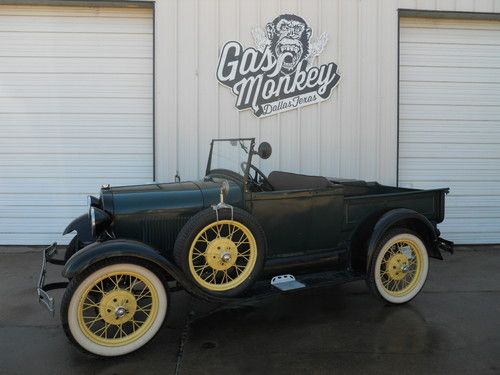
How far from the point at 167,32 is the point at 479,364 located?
535 cm

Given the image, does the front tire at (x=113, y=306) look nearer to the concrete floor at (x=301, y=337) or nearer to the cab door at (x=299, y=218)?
the concrete floor at (x=301, y=337)

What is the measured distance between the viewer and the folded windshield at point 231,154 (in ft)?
15.3

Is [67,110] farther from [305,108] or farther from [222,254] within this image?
[222,254]

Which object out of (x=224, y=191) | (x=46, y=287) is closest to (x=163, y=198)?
(x=224, y=191)

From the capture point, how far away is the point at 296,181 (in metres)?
5.02

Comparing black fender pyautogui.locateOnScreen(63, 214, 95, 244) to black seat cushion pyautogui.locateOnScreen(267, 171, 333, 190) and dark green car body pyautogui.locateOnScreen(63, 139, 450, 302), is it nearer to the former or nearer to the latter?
dark green car body pyautogui.locateOnScreen(63, 139, 450, 302)

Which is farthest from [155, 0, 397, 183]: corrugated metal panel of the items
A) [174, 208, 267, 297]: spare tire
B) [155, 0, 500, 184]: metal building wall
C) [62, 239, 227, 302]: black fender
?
[62, 239, 227, 302]: black fender

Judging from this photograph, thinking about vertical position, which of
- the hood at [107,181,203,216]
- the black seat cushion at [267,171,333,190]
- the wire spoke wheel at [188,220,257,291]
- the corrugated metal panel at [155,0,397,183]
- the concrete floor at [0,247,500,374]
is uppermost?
the corrugated metal panel at [155,0,397,183]

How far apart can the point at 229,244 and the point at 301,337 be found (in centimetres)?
94

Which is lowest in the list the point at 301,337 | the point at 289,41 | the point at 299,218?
the point at 301,337

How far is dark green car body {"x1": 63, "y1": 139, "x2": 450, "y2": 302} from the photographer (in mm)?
4055

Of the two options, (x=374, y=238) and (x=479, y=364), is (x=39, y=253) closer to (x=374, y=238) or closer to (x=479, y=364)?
(x=374, y=238)

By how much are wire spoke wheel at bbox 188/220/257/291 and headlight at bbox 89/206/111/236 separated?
722 millimetres

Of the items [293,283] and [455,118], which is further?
[455,118]
